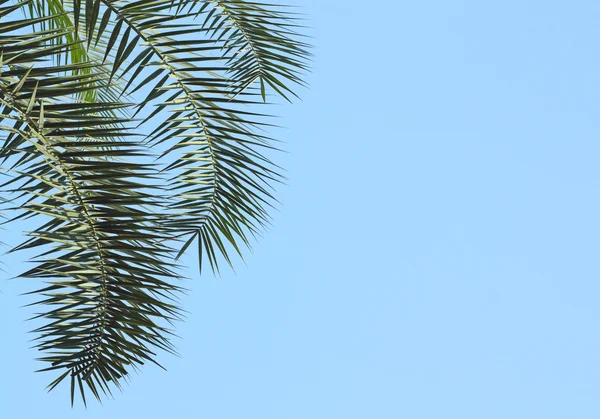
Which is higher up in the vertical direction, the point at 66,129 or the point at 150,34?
the point at 150,34

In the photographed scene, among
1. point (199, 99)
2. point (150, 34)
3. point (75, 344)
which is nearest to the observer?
point (75, 344)

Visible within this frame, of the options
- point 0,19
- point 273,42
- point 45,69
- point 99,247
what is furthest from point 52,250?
point 273,42

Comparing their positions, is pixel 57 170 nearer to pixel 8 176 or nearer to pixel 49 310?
pixel 8 176

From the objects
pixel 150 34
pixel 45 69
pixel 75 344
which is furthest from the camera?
pixel 150 34

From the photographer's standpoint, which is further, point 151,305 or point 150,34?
point 150,34

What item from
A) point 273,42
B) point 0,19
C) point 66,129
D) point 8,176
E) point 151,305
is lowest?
point 151,305

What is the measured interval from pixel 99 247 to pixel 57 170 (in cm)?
29

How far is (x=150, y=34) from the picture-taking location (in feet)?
10.2

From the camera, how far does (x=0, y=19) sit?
2766 millimetres

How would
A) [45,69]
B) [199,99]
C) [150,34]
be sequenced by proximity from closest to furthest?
1. [45,69]
2. [150,34]
3. [199,99]

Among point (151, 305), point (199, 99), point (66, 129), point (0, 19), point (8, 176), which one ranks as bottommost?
point (151, 305)

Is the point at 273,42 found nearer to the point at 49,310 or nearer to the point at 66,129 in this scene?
the point at 66,129

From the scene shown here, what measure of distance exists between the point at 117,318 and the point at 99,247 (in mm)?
262

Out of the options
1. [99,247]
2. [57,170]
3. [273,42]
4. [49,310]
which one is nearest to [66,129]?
[57,170]
